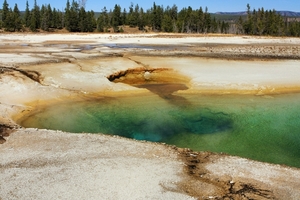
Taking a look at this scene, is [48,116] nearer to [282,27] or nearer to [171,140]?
[171,140]

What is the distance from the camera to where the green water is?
340 inches

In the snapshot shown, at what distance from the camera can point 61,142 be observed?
738cm

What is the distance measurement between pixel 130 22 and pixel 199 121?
72.4 m

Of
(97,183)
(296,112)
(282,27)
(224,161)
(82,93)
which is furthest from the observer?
(282,27)

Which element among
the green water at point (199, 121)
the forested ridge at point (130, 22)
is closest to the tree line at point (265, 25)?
the forested ridge at point (130, 22)

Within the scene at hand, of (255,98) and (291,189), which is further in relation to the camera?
(255,98)

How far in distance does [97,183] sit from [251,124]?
6174mm

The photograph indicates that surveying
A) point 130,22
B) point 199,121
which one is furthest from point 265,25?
point 199,121

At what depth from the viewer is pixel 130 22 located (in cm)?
8025

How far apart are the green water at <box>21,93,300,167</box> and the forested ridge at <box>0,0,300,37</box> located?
58888mm

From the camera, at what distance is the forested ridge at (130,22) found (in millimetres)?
68375

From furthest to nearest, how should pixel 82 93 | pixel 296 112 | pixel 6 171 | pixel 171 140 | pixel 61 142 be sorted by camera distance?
1. pixel 82 93
2. pixel 296 112
3. pixel 171 140
4. pixel 61 142
5. pixel 6 171

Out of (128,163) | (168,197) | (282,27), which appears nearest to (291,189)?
(168,197)

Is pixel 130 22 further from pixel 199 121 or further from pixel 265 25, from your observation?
pixel 199 121
